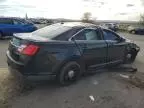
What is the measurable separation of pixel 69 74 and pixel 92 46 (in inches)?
42.1

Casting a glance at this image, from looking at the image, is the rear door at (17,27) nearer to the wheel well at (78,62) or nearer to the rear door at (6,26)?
the rear door at (6,26)

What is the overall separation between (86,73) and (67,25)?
1427 millimetres

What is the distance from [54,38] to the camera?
21.2 feet

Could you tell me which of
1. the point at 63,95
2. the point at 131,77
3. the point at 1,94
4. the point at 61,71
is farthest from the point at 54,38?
the point at 131,77

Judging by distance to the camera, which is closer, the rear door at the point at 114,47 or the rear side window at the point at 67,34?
the rear side window at the point at 67,34

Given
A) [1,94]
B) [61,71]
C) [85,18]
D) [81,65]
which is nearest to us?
[1,94]

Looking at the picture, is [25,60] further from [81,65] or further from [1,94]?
[81,65]

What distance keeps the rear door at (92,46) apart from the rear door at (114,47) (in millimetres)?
267

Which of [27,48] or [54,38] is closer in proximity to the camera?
[27,48]

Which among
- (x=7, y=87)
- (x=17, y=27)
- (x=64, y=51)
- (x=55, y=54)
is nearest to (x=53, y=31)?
(x=64, y=51)

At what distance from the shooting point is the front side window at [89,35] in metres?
7.00

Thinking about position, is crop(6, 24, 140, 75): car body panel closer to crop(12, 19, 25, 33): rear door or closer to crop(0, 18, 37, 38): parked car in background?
crop(0, 18, 37, 38): parked car in background

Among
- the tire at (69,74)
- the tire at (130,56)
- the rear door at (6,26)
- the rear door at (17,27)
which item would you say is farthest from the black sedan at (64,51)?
the rear door at (17,27)

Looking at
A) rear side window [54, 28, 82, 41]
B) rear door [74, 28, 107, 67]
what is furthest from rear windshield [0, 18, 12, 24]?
rear side window [54, 28, 82, 41]
